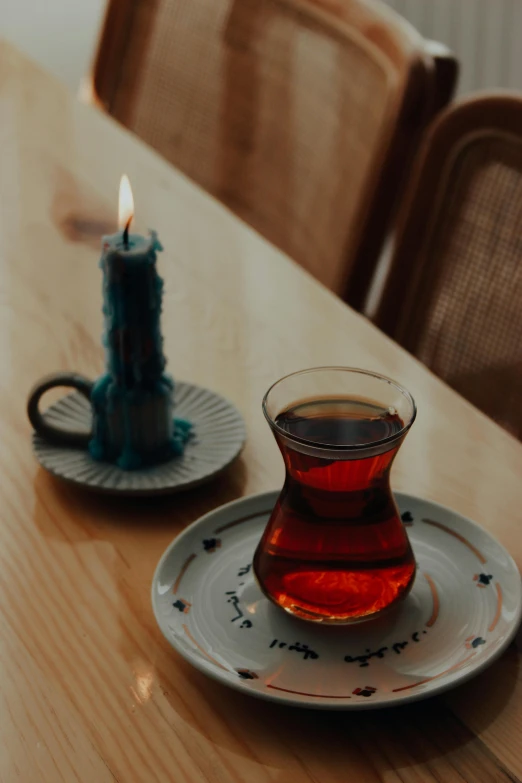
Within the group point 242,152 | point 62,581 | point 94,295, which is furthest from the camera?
point 242,152

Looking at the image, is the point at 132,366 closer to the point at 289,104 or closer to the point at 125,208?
the point at 125,208

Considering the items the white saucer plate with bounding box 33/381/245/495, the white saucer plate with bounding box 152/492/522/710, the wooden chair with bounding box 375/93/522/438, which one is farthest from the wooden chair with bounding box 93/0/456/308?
the white saucer plate with bounding box 152/492/522/710

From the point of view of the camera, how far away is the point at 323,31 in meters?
1.24

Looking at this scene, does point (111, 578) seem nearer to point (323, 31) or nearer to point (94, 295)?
point (94, 295)

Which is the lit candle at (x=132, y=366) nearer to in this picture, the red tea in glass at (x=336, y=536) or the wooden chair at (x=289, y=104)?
the red tea in glass at (x=336, y=536)

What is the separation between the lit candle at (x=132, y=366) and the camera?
0.62 metres

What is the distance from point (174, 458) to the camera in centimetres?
66

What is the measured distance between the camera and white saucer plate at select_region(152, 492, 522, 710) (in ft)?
1.55

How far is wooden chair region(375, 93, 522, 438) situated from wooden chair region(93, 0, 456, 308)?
0.37ft

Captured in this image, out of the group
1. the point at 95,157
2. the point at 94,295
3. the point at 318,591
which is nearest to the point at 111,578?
the point at 318,591

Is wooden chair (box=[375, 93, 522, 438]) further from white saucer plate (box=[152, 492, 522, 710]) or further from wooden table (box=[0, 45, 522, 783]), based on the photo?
white saucer plate (box=[152, 492, 522, 710])

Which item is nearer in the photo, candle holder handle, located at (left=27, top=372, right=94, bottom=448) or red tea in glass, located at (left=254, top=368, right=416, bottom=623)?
red tea in glass, located at (left=254, top=368, right=416, bottom=623)

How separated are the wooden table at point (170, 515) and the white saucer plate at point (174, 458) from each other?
2 centimetres

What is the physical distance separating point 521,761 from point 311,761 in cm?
9
